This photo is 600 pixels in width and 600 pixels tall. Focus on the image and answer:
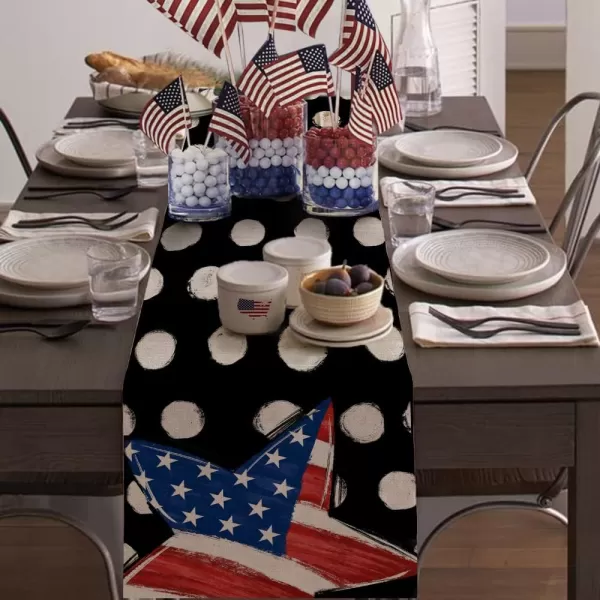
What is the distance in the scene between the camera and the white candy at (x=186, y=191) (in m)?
2.14

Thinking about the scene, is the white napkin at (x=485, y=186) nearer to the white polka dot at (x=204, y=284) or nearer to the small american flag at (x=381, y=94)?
the small american flag at (x=381, y=94)

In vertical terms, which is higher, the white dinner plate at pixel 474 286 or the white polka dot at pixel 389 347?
the white polka dot at pixel 389 347

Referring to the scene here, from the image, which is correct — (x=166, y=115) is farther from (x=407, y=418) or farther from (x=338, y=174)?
(x=407, y=418)

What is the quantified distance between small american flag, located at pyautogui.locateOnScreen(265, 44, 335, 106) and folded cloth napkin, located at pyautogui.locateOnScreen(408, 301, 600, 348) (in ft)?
1.73


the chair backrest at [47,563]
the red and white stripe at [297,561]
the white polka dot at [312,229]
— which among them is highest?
the white polka dot at [312,229]

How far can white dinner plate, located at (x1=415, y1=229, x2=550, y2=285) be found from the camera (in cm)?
184

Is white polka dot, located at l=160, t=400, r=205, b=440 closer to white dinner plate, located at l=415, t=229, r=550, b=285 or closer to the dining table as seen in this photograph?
the dining table

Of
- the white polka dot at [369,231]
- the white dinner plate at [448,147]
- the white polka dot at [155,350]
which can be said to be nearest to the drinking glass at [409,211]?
the white polka dot at [369,231]

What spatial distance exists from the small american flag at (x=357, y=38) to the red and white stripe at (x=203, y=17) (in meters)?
0.20

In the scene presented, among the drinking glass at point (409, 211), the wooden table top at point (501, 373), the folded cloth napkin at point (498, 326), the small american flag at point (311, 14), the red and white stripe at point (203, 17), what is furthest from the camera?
the small american flag at point (311, 14)

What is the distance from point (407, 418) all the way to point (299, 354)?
170 mm

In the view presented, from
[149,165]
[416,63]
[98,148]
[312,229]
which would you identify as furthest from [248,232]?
[416,63]

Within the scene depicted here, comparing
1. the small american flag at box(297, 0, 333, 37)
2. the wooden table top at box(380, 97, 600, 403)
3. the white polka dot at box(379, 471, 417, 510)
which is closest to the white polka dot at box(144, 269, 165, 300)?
the wooden table top at box(380, 97, 600, 403)

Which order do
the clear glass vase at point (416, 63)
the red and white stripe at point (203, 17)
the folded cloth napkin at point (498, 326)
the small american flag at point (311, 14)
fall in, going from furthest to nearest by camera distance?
the clear glass vase at point (416, 63)
the small american flag at point (311, 14)
the red and white stripe at point (203, 17)
the folded cloth napkin at point (498, 326)
